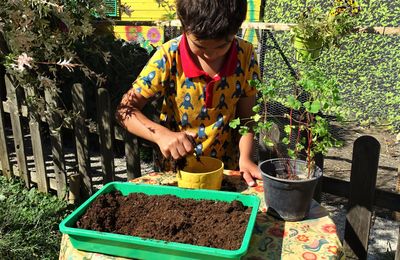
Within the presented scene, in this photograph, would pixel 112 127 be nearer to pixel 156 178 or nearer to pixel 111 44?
pixel 156 178

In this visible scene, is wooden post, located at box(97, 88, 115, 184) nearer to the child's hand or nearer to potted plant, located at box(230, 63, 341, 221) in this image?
the child's hand

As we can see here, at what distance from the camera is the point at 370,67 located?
569cm

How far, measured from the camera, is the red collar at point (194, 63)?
177 centimetres

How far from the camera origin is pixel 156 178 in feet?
5.50

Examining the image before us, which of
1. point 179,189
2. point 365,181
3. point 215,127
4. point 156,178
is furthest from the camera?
point 365,181

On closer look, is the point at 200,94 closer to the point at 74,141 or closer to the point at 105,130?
the point at 105,130

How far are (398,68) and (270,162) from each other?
4860 mm

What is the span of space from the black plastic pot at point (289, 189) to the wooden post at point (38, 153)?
2.23m

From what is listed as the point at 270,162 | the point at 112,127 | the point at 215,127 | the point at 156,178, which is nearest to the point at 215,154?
the point at 215,127

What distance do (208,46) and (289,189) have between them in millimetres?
611

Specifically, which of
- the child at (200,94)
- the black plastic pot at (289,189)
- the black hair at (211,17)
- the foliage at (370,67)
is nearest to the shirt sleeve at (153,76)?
the child at (200,94)

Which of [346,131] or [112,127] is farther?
[346,131]

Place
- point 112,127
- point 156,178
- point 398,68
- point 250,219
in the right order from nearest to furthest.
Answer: point 250,219 < point 156,178 < point 112,127 < point 398,68

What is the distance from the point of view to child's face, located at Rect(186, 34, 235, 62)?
57.6 inches
